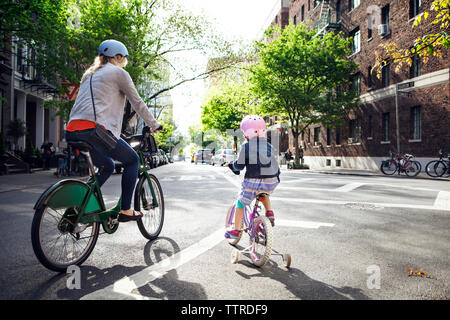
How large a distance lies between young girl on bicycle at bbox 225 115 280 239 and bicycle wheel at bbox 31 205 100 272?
1514 mm

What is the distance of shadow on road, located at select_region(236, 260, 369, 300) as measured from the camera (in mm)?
2721

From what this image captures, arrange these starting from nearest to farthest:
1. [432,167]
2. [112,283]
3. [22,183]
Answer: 1. [112,283]
2. [22,183]
3. [432,167]

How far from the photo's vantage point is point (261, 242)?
11.2ft

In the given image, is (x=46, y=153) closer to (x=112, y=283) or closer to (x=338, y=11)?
(x=112, y=283)

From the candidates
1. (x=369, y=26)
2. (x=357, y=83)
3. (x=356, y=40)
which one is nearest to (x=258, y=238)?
(x=369, y=26)

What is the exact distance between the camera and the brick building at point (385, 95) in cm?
2017

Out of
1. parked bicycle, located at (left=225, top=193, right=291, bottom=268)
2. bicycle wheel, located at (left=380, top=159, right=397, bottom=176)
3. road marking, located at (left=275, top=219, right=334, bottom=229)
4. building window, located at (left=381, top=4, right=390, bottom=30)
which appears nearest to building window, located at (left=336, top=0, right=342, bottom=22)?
building window, located at (left=381, top=4, right=390, bottom=30)

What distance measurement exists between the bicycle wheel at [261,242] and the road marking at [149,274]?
64 cm

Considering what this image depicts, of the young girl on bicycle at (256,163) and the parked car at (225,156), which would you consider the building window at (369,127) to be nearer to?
the parked car at (225,156)

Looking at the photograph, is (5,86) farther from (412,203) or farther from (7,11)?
(412,203)

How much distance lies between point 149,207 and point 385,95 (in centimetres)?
2378

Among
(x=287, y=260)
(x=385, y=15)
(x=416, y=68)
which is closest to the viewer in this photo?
(x=287, y=260)

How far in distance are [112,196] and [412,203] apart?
671 centimetres

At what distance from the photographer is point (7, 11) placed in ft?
37.2
